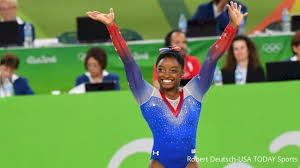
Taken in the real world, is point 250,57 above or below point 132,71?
below

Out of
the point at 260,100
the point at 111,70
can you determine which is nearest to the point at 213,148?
the point at 260,100

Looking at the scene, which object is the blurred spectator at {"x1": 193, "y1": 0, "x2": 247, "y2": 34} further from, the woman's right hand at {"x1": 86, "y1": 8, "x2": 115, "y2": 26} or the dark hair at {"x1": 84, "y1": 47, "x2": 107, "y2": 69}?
the woman's right hand at {"x1": 86, "y1": 8, "x2": 115, "y2": 26}

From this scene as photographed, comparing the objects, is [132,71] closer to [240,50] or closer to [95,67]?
[240,50]

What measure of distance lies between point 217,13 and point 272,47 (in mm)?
865

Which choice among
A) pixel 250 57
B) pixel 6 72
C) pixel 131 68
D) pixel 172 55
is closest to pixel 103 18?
pixel 131 68

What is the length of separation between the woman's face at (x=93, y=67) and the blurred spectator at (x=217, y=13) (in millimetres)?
1968

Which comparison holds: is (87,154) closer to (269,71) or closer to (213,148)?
(213,148)

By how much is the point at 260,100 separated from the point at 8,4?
484 cm

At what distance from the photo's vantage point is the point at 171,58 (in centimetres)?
559

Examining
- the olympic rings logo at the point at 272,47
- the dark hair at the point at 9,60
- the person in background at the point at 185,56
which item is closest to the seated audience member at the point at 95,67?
the person in background at the point at 185,56

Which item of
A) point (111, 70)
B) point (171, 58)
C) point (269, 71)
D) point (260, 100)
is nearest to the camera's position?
point (171, 58)

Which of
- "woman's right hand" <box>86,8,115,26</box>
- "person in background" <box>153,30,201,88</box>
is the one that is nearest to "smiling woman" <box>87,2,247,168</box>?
"woman's right hand" <box>86,8,115,26</box>

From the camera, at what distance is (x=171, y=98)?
223 inches

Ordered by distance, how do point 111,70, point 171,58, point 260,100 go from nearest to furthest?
point 171,58 < point 260,100 < point 111,70
